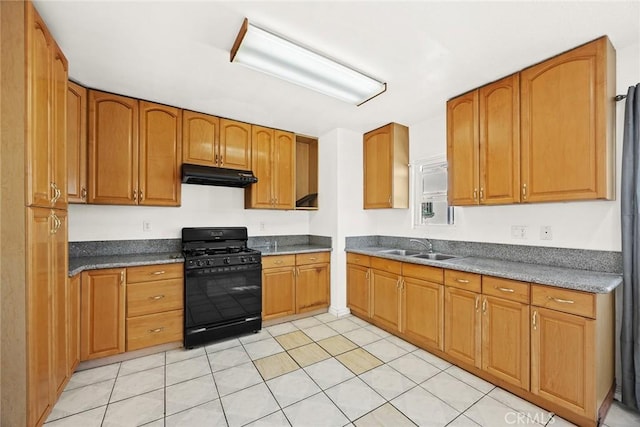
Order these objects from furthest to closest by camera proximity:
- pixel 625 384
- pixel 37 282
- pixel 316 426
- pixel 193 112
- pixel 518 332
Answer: pixel 193 112 → pixel 518 332 → pixel 625 384 → pixel 316 426 → pixel 37 282

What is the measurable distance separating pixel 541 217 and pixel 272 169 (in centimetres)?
289

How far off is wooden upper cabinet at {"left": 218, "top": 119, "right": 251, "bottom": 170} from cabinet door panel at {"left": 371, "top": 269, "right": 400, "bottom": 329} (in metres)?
2.09

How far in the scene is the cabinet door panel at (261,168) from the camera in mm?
3480

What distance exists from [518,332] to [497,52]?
2.03 m

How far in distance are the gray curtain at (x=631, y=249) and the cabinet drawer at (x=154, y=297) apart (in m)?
3.55

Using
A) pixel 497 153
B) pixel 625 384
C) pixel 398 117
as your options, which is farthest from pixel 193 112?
pixel 625 384

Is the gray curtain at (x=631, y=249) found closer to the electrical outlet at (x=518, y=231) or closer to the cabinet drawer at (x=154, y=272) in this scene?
the electrical outlet at (x=518, y=231)

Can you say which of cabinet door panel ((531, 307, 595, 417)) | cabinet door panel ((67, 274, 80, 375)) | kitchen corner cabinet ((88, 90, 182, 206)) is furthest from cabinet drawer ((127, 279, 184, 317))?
cabinet door panel ((531, 307, 595, 417))

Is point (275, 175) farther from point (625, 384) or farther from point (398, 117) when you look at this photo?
point (625, 384)

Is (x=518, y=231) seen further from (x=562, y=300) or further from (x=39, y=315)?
(x=39, y=315)

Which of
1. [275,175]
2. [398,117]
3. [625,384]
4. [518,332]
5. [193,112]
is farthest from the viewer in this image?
[275,175]

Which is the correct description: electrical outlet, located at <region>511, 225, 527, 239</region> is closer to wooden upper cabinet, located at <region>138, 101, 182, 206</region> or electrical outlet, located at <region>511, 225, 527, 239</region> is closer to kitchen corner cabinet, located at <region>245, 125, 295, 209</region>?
kitchen corner cabinet, located at <region>245, 125, 295, 209</region>

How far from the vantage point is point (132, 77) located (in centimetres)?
235

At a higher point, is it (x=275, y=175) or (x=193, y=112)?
(x=193, y=112)
